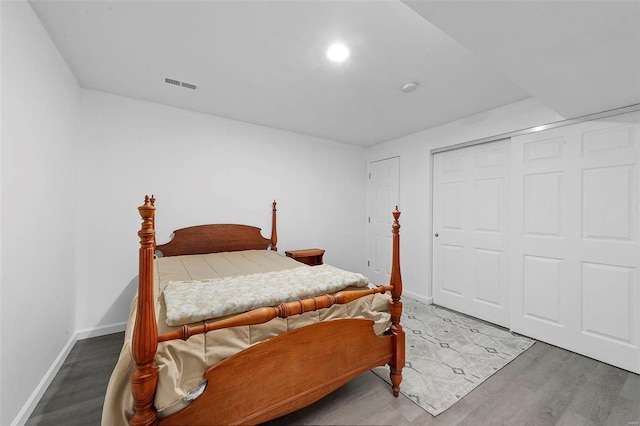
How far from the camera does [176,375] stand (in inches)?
41.4

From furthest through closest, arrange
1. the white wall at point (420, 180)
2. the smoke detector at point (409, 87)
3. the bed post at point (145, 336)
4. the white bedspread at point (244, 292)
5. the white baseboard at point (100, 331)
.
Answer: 1. the white wall at point (420, 180)
2. the white baseboard at point (100, 331)
3. the smoke detector at point (409, 87)
4. the white bedspread at point (244, 292)
5. the bed post at point (145, 336)

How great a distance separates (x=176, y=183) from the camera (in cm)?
298

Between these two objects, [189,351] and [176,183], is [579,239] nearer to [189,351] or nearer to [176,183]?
[189,351]

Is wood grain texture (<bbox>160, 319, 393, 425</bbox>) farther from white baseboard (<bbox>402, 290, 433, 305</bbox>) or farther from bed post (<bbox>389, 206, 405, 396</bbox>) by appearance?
white baseboard (<bbox>402, 290, 433, 305</bbox>)

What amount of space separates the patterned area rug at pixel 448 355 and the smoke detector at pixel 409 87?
2335mm

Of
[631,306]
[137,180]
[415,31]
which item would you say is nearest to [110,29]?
[137,180]

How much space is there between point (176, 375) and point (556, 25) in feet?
7.32

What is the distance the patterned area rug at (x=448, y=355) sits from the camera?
69.4 inches

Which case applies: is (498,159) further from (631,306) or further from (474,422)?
(474,422)

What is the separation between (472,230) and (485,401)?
1.89 m

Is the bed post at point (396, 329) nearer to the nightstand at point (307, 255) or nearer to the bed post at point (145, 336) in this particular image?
the bed post at point (145, 336)

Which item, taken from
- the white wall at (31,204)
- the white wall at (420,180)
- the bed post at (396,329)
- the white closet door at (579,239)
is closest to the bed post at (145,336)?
the white wall at (31,204)

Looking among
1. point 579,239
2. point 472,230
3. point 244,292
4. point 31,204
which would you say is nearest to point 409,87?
point 472,230

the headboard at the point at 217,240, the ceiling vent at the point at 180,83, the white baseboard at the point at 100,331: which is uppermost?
the ceiling vent at the point at 180,83
